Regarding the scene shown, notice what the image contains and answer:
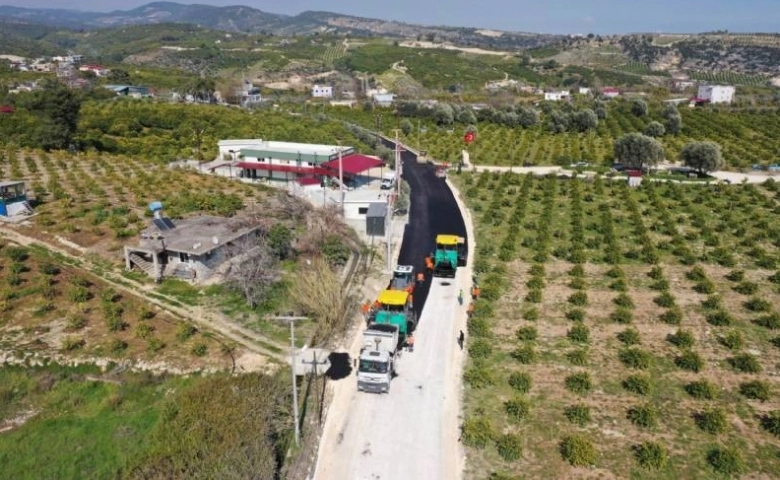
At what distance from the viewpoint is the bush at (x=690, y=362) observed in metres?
27.2

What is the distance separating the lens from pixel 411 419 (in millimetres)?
23641

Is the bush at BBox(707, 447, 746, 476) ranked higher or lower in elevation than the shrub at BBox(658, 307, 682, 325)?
lower

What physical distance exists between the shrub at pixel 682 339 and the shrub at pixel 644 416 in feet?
24.7

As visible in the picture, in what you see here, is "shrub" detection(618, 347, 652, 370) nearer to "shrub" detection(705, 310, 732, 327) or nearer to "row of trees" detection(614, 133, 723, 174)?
"shrub" detection(705, 310, 732, 327)

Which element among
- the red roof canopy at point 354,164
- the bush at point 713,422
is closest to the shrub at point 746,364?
the bush at point 713,422

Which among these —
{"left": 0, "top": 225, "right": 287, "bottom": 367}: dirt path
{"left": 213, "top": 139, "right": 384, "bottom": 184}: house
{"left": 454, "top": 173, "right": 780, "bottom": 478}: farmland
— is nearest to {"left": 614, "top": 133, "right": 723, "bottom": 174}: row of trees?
{"left": 454, "top": 173, "right": 780, "bottom": 478}: farmland

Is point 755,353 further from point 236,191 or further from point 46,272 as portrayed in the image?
point 236,191

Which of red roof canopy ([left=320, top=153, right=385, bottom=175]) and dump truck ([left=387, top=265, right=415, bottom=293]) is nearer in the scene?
dump truck ([left=387, top=265, right=415, bottom=293])

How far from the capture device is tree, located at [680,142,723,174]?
71.2 m

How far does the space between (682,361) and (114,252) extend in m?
36.0

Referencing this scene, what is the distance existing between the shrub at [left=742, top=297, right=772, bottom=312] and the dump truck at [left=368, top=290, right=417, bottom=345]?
2095cm

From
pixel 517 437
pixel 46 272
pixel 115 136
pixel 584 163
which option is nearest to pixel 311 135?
pixel 115 136

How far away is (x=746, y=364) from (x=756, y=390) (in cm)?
246

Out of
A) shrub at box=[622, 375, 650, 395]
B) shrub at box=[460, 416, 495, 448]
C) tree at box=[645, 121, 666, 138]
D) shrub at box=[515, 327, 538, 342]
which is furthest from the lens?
tree at box=[645, 121, 666, 138]
